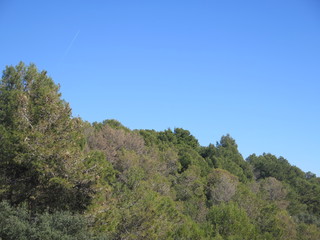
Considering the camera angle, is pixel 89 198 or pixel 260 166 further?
pixel 260 166

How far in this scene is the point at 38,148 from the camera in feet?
58.7

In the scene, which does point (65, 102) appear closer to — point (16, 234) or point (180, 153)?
point (16, 234)

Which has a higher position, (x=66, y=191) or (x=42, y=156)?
(x=42, y=156)

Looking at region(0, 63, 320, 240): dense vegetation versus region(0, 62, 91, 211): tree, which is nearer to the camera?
region(0, 63, 320, 240): dense vegetation

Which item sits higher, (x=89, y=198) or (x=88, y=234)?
(x=89, y=198)

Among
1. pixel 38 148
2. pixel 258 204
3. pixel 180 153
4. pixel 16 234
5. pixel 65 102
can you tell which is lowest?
pixel 16 234

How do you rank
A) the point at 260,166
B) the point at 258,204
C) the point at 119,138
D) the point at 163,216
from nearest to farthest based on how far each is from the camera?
the point at 163,216 < the point at 258,204 < the point at 119,138 < the point at 260,166

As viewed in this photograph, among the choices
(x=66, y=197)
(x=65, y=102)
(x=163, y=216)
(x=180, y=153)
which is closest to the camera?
(x=66, y=197)

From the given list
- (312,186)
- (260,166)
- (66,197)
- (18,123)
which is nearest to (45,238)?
(66,197)

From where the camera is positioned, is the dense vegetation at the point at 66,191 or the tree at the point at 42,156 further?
the tree at the point at 42,156

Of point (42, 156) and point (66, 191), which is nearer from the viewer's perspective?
point (42, 156)

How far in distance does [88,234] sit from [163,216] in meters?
12.3

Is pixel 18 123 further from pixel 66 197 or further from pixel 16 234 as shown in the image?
pixel 16 234

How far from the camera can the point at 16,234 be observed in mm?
14805
